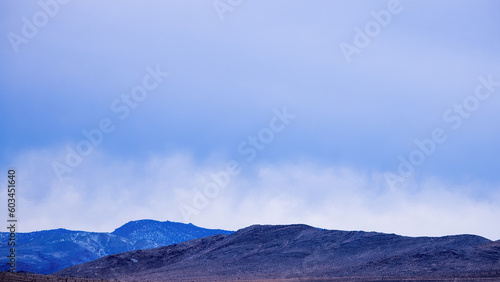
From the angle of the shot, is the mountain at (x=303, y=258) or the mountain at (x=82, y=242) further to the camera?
the mountain at (x=82, y=242)

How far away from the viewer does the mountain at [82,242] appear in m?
119

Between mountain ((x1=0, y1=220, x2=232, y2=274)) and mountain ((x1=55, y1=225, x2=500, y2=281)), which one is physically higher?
mountain ((x1=0, y1=220, x2=232, y2=274))

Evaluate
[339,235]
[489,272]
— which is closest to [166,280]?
[339,235]

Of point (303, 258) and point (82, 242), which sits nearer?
point (303, 258)

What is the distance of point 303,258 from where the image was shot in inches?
2913

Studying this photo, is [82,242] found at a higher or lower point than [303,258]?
higher

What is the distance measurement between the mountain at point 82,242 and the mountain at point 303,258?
116 ft

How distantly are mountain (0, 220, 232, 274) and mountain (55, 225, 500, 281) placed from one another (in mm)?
35316

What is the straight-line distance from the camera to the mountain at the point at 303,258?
2270 inches

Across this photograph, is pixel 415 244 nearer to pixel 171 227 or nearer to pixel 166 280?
pixel 166 280

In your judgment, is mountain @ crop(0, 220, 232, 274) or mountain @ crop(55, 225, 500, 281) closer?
mountain @ crop(55, 225, 500, 281)

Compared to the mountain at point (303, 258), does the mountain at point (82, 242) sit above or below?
above

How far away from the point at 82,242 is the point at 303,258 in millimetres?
80179

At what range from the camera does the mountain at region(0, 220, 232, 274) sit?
391 ft
